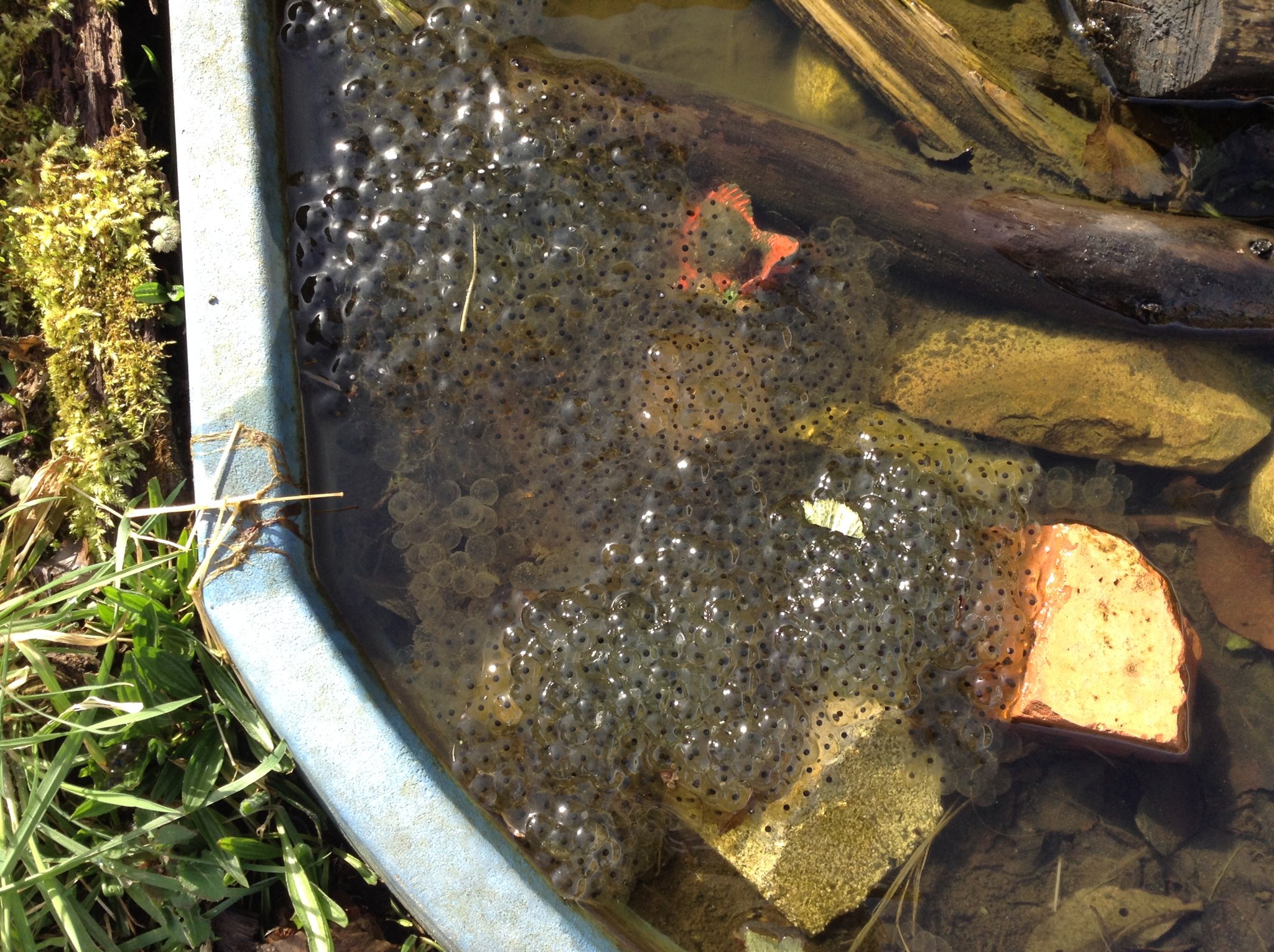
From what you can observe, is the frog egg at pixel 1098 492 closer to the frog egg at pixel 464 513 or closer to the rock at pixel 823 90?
the rock at pixel 823 90

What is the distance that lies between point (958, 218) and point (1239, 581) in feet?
3.66

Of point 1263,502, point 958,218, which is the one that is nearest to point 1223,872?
point 1263,502

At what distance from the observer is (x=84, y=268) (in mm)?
1760

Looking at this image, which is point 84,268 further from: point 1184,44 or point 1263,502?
point 1263,502

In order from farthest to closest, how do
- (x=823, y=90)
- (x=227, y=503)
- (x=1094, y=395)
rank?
(x=823, y=90), (x=1094, y=395), (x=227, y=503)

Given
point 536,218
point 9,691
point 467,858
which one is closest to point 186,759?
point 9,691

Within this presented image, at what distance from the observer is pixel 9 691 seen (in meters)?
1.60

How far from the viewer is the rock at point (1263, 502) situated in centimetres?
201

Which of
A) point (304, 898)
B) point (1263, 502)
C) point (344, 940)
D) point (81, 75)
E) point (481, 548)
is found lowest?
point (344, 940)

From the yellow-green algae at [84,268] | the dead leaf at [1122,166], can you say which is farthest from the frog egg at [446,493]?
the dead leaf at [1122,166]

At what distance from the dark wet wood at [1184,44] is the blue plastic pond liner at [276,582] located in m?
1.97

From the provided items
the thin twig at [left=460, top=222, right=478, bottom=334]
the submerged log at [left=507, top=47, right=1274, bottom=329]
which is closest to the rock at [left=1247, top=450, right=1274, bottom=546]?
the submerged log at [left=507, top=47, right=1274, bottom=329]

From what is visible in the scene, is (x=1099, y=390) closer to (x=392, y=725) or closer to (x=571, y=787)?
(x=571, y=787)

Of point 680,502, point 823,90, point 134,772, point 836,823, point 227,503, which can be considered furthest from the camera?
point 823,90
